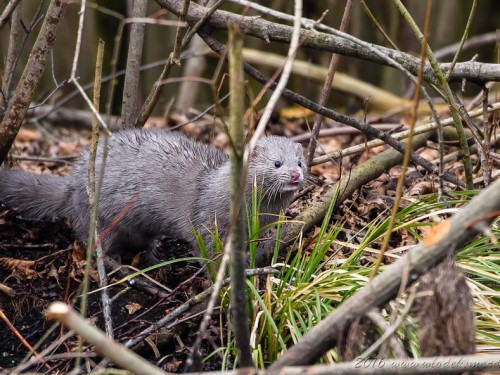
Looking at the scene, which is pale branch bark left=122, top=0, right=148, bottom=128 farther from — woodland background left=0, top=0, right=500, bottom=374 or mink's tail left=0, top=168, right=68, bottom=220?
mink's tail left=0, top=168, right=68, bottom=220

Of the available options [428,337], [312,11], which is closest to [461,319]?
[428,337]

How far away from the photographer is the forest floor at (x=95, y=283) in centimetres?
409

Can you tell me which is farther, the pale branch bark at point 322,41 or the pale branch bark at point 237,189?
the pale branch bark at point 322,41

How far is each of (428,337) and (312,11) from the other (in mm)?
10254

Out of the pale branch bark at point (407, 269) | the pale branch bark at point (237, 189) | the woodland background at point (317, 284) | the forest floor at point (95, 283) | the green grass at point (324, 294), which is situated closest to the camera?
the pale branch bark at point (237, 189)

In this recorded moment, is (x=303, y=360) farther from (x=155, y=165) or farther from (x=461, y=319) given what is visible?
(x=155, y=165)

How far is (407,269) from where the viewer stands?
9.08ft

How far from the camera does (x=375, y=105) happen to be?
382 inches

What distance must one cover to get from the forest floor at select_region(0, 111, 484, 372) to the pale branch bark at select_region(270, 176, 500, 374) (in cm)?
56

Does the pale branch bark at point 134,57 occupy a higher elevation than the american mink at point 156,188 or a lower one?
higher

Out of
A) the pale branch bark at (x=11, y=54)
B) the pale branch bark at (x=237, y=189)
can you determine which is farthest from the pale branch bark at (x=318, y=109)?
the pale branch bark at (x=237, y=189)

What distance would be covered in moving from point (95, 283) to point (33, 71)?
1.40m

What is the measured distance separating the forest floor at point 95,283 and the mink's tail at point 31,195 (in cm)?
11

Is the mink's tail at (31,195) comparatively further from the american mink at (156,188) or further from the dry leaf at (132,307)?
the dry leaf at (132,307)
